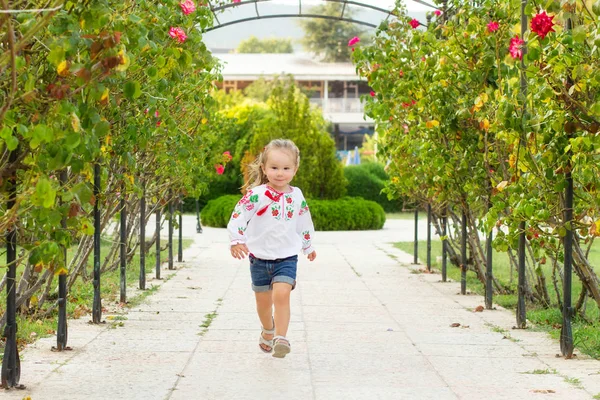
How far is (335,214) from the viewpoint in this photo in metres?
22.6

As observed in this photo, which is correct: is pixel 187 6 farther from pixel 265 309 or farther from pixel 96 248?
pixel 265 309

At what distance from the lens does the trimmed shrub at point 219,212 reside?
23109 mm

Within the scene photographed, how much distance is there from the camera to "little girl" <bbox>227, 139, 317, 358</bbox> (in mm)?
5902

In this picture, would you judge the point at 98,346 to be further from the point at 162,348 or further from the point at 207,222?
the point at 207,222

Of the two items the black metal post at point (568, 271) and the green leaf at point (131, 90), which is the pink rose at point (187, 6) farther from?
the green leaf at point (131, 90)

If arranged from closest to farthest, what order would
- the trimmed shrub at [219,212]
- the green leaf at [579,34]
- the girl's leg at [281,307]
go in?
the green leaf at [579,34] → the girl's leg at [281,307] → the trimmed shrub at [219,212]

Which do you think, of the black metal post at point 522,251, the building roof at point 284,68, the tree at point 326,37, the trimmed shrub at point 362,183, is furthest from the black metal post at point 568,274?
the tree at point 326,37

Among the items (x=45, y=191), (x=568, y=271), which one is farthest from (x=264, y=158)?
(x=45, y=191)

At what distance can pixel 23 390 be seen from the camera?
4738mm

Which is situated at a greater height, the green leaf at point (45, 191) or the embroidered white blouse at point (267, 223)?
the green leaf at point (45, 191)

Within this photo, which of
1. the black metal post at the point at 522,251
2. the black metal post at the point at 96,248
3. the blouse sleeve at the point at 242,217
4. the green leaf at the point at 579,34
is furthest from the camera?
the black metal post at the point at 96,248

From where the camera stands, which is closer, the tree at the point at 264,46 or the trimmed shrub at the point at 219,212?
the trimmed shrub at the point at 219,212

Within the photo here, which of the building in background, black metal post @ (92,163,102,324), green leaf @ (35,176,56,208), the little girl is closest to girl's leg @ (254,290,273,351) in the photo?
the little girl

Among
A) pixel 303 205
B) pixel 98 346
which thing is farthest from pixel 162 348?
pixel 303 205
